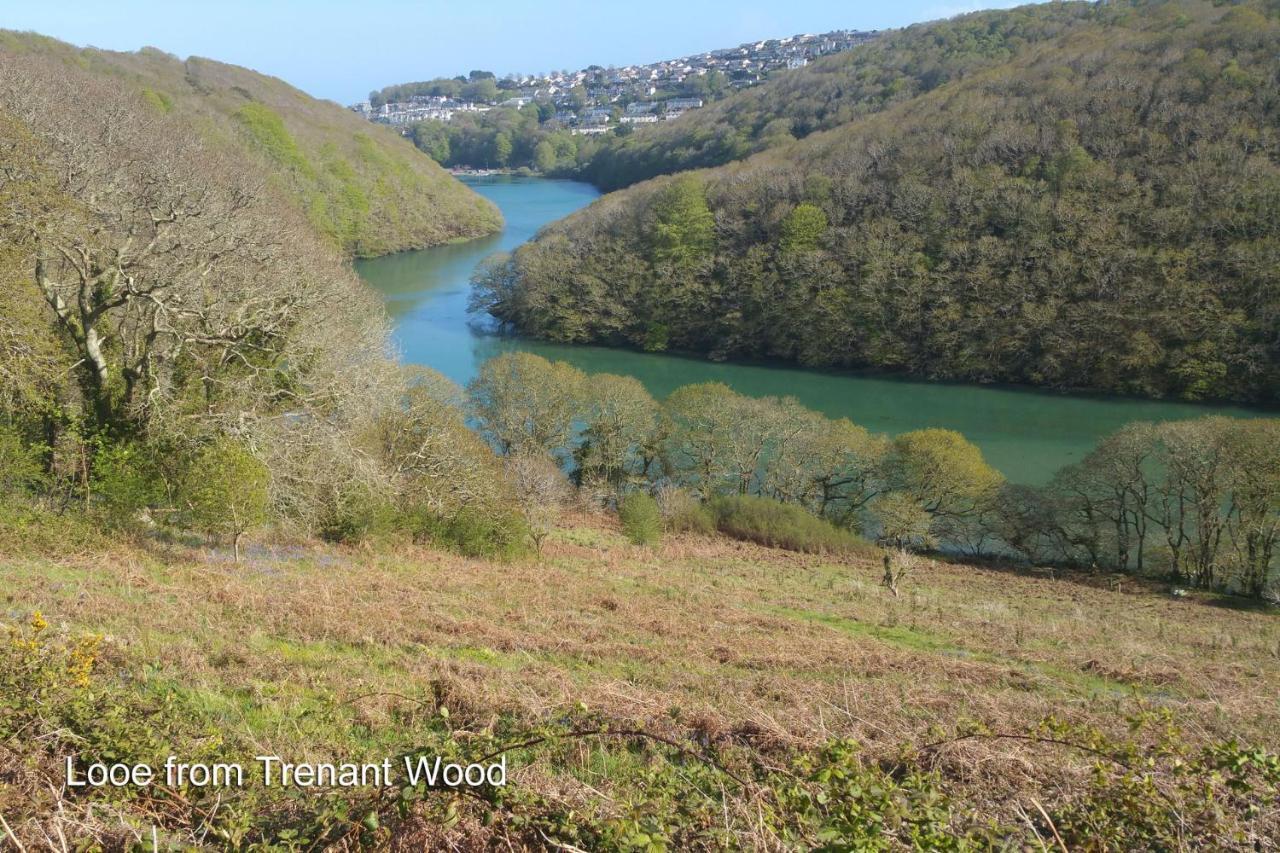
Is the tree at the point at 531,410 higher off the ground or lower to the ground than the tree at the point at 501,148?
lower

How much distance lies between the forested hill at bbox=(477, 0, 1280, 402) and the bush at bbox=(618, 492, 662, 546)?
102 feet

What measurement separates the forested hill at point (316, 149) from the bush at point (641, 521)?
3747 centimetres

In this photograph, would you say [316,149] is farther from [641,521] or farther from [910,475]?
[910,475]

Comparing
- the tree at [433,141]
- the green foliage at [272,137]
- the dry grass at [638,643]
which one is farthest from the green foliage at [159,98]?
the tree at [433,141]

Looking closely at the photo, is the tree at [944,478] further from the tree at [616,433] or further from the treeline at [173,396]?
the treeline at [173,396]

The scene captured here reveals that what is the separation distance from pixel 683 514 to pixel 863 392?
24.5m

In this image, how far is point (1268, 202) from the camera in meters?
49.1

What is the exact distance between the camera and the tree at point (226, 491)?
11273mm

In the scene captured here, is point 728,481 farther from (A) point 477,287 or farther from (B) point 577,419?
(A) point 477,287

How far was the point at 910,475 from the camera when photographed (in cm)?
2736

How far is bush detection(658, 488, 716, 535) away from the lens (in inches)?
1037

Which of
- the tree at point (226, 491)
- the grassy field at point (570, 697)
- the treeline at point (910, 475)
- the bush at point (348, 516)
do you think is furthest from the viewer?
the treeline at point (910, 475)

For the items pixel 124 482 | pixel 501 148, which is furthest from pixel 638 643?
pixel 501 148

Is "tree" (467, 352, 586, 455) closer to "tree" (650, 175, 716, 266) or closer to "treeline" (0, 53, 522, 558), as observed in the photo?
"treeline" (0, 53, 522, 558)
